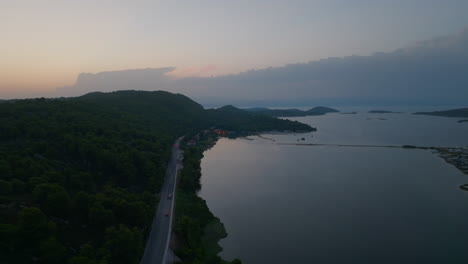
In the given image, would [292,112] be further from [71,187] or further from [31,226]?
[31,226]

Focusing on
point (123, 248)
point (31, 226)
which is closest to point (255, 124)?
point (123, 248)

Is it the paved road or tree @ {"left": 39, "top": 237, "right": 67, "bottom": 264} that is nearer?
tree @ {"left": 39, "top": 237, "right": 67, "bottom": 264}

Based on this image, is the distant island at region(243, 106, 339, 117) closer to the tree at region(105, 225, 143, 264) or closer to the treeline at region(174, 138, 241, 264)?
the treeline at region(174, 138, 241, 264)

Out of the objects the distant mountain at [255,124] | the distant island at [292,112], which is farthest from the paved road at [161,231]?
the distant island at [292,112]

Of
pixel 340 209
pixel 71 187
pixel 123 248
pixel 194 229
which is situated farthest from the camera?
pixel 340 209

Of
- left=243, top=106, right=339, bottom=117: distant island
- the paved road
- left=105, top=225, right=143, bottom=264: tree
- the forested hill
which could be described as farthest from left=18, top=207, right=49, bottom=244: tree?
left=243, top=106, right=339, bottom=117: distant island

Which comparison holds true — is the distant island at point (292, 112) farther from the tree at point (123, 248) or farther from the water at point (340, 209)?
the tree at point (123, 248)
